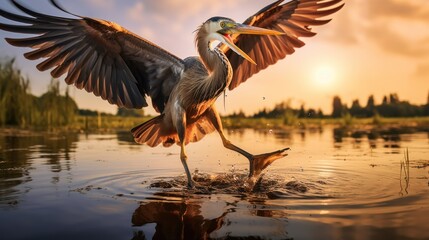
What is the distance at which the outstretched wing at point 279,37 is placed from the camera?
6.45m

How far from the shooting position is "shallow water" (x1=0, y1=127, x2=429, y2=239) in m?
3.06

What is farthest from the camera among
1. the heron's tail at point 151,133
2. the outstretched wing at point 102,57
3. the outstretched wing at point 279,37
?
the outstretched wing at point 279,37

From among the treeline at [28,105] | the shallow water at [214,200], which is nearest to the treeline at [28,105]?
the treeline at [28,105]

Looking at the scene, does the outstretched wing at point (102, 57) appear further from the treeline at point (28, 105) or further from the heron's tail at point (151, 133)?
the treeline at point (28, 105)

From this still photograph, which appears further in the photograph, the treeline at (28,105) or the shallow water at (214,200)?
the treeline at (28,105)

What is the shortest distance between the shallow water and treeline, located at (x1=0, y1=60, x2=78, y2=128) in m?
9.94

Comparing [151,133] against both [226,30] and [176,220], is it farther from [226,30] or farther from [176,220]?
[176,220]

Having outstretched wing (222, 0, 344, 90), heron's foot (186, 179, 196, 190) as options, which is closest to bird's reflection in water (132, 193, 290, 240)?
heron's foot (186, 179, 196, 190)

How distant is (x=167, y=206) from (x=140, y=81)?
2.47m

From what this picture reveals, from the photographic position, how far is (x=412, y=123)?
1922 centimetres

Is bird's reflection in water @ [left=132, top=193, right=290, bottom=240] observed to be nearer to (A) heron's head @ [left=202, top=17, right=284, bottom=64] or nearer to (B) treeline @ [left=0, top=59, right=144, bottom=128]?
(A) heron's head @ [left=202, top=17, right=284, bottom=64]

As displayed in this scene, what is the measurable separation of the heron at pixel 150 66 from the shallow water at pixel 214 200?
56 cm

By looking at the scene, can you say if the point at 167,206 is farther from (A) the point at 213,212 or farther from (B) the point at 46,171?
(B) the point at 46,171

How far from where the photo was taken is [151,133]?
5.88m
